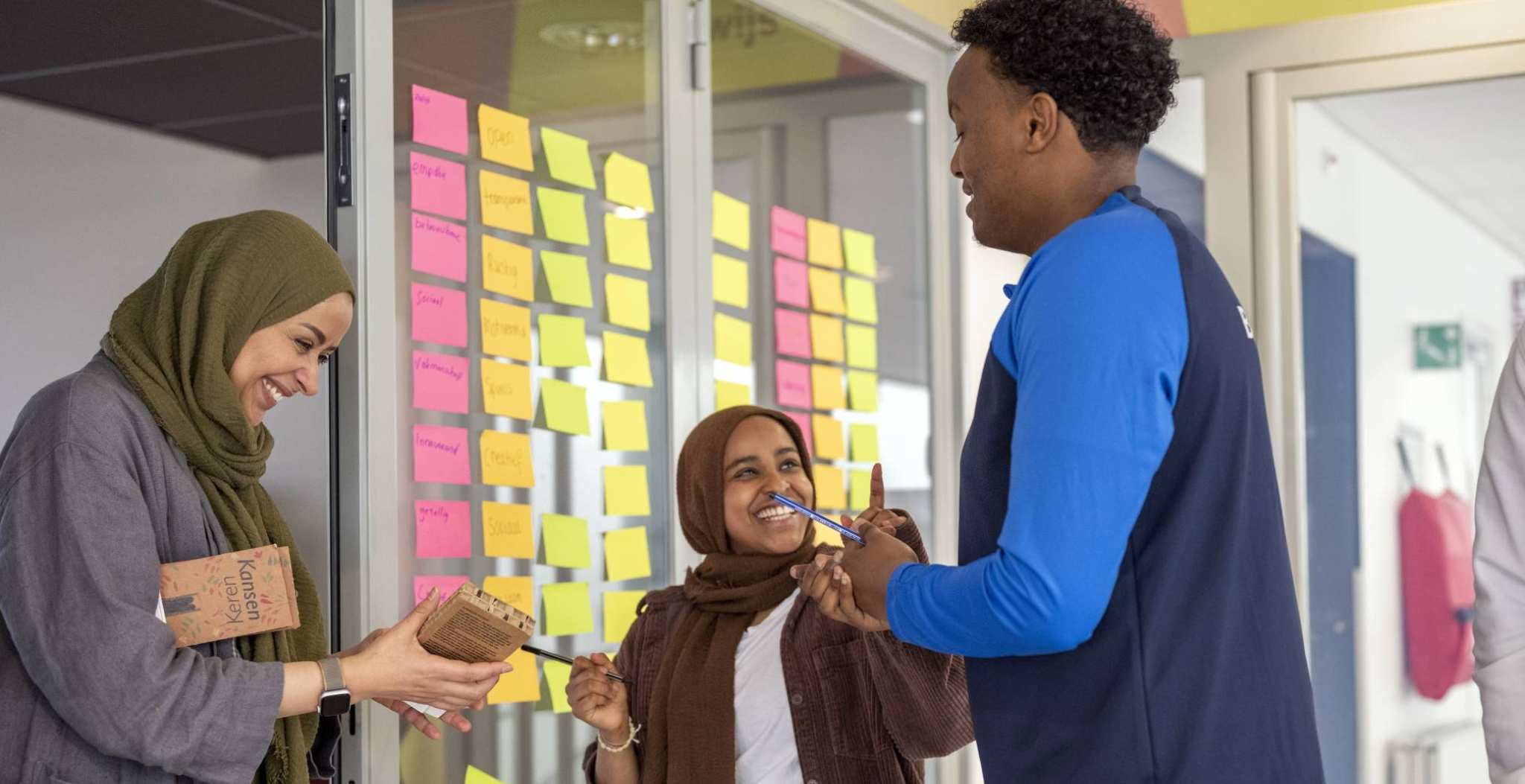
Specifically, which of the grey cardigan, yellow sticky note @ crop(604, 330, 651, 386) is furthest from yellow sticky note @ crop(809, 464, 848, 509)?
the grey cardigan

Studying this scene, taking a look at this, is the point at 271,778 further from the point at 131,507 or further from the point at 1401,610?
the point at 1401,610

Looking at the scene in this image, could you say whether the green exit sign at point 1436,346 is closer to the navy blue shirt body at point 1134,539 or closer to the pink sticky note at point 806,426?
the pink sticky note at point 806,426

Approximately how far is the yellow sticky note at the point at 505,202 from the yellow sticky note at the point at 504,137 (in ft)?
0.09

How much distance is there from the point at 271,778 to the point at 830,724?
2.52ft

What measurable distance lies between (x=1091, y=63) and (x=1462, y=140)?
2611 millimetres

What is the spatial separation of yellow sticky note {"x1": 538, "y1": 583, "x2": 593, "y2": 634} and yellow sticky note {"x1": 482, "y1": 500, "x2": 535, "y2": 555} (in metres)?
0.05

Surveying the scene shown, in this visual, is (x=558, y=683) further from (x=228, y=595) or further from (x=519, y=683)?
(x=228, y=595)

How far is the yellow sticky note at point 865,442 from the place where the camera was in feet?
11.5

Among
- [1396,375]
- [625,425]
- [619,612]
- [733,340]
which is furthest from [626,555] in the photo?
[1396,375]

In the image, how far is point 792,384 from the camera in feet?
10.9

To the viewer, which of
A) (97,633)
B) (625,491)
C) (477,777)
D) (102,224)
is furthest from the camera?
(625,491)

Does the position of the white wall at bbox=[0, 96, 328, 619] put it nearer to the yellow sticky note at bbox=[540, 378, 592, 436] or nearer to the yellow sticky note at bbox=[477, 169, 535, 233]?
the yellow sticky note at bbox=[477, 169, 535, 233]

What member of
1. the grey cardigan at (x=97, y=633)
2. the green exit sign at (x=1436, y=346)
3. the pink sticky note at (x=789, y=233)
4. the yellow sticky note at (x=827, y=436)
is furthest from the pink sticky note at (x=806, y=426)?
the grey cardigan at (x=97, y=633)

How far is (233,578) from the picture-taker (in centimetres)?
178
